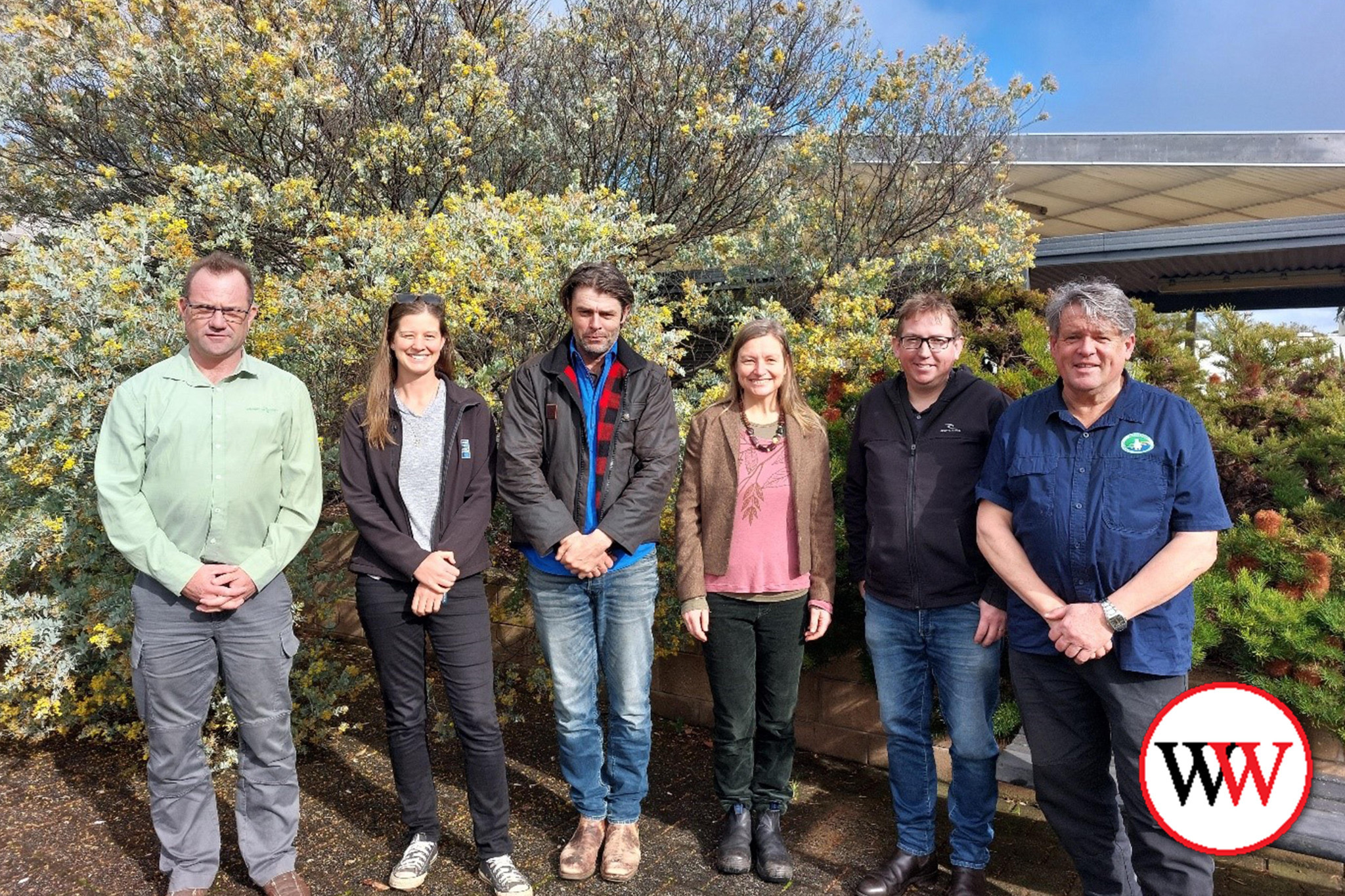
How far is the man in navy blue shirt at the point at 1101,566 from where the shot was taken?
8.05 ft

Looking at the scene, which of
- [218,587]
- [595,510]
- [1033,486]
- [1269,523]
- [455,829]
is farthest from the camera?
[455,829]

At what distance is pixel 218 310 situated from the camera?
9.76 ft

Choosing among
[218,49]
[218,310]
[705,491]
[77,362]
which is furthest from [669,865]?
[218,49]

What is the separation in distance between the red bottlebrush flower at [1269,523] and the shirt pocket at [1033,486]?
4.52 ft

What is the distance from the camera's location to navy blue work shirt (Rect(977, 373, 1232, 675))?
245 centimetres

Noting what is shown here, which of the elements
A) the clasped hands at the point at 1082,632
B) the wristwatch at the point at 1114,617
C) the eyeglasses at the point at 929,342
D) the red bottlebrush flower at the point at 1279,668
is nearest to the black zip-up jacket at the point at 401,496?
the eyeglasses at the point at 929,342

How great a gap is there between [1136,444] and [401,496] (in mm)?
2310

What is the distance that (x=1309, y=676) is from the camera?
3174mm

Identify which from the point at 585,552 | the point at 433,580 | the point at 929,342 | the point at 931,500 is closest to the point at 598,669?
the point at 585,552

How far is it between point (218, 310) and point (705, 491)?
174 centimetres

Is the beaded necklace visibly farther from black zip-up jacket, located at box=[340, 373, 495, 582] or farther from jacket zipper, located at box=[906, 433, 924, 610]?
black zip-up jacket, located at box=[340, 373, 495, 582]

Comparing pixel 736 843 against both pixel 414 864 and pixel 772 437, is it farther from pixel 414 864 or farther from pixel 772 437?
pixel 772 437

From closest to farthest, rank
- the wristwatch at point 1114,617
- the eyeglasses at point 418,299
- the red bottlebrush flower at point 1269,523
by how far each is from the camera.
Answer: the wristwatch at point 1114,617 < the eyeglasses at point 418,299 < the red bottlebrush flower at point 1269,523

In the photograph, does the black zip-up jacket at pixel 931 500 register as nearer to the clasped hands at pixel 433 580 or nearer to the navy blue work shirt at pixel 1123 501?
the navy blue work shirt at pixel 1123 501
